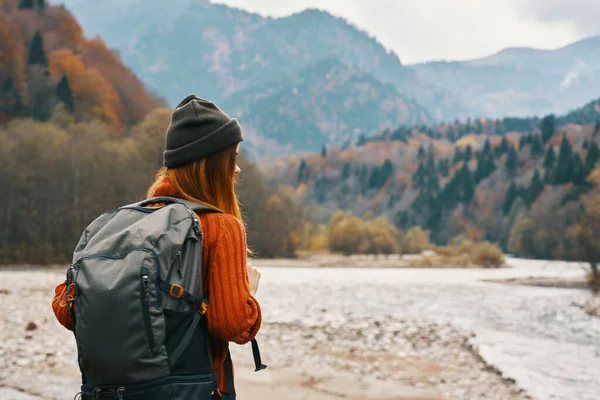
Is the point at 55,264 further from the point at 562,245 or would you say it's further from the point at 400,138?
the point at 400,138

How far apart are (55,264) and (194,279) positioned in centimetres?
3738

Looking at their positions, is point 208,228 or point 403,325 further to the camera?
point 403,325

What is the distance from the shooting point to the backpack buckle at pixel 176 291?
2.36 meters

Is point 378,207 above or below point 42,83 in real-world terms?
below

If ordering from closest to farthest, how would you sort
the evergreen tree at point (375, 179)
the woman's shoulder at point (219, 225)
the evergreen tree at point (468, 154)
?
the woman's shoulder at point (219, 225)
the evergreen tree at point (468, 154)
the evergreen tree at point (375, 179)

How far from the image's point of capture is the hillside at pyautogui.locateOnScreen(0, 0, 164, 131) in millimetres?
53562

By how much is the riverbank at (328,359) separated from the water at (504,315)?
502 millimetres

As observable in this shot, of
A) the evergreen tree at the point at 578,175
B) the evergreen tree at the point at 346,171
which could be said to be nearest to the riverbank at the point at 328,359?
the evergreen tree at the point at 578,175

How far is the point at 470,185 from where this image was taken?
111250mm

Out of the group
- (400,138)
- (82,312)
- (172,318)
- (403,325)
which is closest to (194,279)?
(172,318)

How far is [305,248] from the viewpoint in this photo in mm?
70750

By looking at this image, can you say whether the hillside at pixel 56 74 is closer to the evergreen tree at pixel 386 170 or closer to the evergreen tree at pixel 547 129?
the evergreen tree at pixel 386 170

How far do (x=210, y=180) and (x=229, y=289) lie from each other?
0.46 m

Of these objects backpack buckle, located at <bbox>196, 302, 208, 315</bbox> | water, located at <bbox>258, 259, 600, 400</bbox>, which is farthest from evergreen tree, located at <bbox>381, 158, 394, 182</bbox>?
backpack buckle, located at <bbox>196, 302, 208, 315</bbox>
